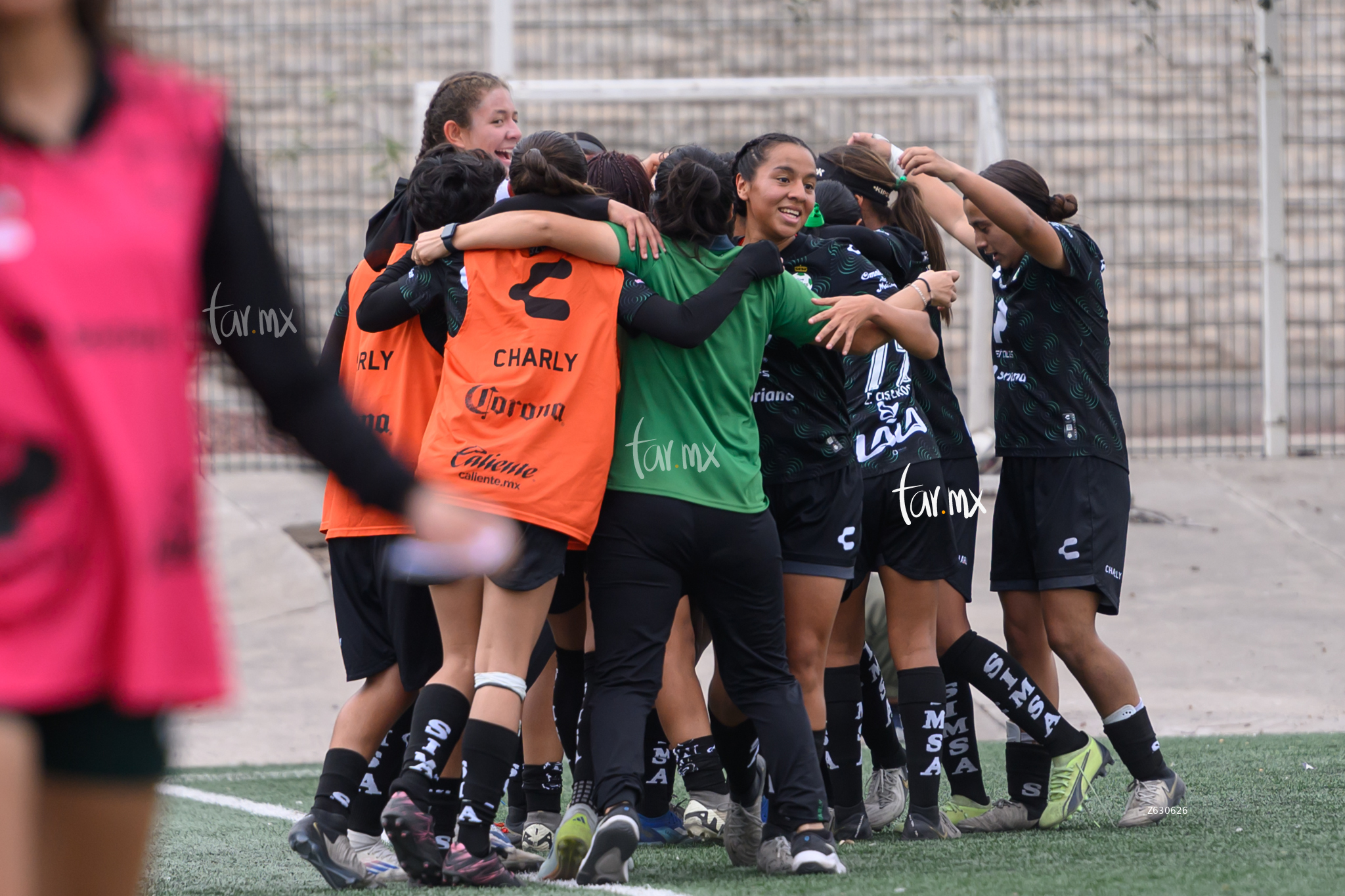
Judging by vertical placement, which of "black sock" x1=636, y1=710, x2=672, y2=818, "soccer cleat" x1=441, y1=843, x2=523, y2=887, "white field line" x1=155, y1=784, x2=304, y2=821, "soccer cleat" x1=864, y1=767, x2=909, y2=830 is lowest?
"white field line" x1=155, y1=784, x2=304, y2=821

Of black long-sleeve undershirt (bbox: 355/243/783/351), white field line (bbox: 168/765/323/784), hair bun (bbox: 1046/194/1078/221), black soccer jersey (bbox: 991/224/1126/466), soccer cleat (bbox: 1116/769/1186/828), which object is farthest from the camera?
white field line (bbox: 168/765/323/784)

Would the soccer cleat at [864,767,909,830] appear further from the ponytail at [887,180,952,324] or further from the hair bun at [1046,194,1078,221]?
the hair bun at [1046,194,1078,221]

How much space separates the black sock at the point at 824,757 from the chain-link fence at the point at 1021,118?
6449 millimetres

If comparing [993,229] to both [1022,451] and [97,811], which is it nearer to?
[1022,451]

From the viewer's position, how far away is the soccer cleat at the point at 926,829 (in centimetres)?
445

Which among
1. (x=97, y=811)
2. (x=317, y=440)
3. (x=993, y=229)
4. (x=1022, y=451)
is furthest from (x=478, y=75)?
(x=97, y=811)

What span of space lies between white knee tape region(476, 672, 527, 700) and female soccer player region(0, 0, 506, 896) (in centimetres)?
202

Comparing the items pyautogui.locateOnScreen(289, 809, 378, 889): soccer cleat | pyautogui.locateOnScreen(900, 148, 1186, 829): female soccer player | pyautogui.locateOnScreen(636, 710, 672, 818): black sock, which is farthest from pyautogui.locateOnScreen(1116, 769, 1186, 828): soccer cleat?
pyautogui.locateOnScreen(289, 809, 378, 889): soccer cleat

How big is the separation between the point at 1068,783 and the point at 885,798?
63 cm

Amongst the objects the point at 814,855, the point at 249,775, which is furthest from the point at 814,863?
the point at 249,775

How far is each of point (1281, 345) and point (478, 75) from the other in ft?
24.8

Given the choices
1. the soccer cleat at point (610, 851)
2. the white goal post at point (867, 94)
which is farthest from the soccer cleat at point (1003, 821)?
the white goal post at point (867, 94)

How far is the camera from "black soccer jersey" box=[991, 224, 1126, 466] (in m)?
4.71

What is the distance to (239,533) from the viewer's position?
31.8 feet
